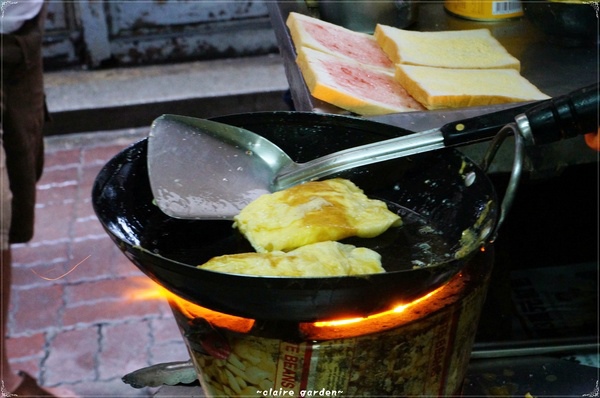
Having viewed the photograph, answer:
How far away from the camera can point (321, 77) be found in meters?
2.03

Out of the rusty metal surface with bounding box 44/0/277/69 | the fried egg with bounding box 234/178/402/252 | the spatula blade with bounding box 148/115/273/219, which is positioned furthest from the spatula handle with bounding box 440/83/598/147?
the rusty metal surface with bounding box 44/0/277/69

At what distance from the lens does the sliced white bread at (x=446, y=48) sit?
232 cm

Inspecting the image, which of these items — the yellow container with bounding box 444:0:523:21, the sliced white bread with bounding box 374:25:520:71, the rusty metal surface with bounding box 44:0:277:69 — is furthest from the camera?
the rusty metal surface with bounding box 44:0:277:69

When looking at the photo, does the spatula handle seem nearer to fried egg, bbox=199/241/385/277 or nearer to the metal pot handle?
the metal pot handle

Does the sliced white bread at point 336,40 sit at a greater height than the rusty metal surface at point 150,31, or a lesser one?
greater

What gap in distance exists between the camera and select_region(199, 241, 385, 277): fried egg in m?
1.29

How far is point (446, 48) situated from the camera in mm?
2473

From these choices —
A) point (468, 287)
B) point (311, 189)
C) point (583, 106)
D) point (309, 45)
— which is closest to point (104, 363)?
point (309, 45)

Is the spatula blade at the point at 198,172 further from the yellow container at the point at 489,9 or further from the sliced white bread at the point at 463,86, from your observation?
the yellow container at the point at 489,9

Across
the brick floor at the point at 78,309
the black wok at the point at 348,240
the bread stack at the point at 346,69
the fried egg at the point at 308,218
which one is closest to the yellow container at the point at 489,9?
the bread stack at the point at 346,69

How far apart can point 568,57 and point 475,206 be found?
3.93 ft

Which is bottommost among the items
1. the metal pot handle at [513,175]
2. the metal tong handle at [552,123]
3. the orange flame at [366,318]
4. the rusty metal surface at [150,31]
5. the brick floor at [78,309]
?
the brick floor at [78,309]

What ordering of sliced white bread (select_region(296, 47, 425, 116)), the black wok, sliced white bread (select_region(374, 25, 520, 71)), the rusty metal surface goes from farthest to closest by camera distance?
the rusty metal surface, sliced white bread (select_region(374, 25, 520, 71)), sliced white bread (select_region(296, 47, 425, 116)), the black wok

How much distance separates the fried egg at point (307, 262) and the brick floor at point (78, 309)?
151 centimetres
